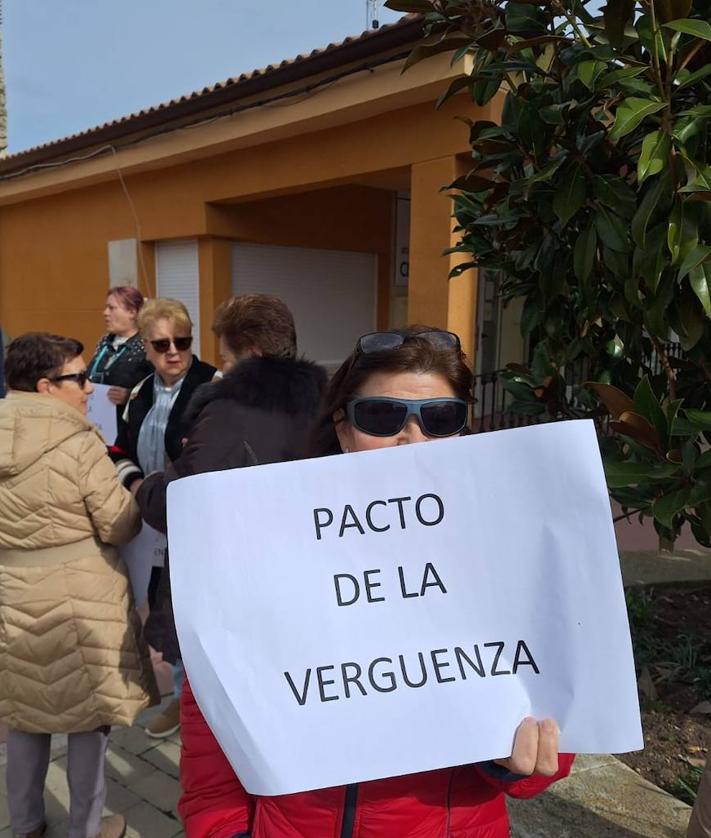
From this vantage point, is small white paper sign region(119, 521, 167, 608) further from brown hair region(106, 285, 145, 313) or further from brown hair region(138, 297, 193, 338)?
brown hair region(106, 285, 145, 313)

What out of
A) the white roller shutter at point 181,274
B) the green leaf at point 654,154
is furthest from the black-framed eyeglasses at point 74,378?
the white roller shutter at point 181,274

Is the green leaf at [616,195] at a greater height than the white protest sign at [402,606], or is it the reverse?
the green leaf at [616,195]

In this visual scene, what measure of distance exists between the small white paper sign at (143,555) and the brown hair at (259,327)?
2.54ft

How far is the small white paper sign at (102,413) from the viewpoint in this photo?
369cm

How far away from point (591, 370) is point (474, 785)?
5.96 ft

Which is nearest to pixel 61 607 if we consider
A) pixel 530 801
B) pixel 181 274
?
pixel 530 801

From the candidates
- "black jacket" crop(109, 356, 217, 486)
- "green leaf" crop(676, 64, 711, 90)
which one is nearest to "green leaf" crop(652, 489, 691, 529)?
"green leaf" crop(676, 64, 711, 90)

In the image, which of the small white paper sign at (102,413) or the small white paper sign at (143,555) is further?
the small white paper sign at (102,413)

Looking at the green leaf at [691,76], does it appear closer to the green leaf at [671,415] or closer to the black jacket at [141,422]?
the green leaf at [671,415]

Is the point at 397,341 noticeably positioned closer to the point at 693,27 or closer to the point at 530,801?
the point at 693,27

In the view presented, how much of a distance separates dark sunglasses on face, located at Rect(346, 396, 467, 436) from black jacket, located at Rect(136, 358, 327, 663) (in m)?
0.85

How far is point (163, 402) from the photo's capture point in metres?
3.23

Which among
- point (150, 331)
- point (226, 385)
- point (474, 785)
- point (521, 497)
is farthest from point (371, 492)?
point (150, 331)

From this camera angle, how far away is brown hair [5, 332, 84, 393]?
8.02 feet
